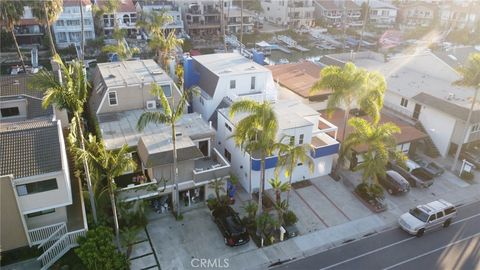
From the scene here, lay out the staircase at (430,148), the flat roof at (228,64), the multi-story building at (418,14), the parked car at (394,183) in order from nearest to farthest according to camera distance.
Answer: the parked car at (394,183), the staircase at (430,148), the flat roof at (228,64), the multi-story building at (418,14)

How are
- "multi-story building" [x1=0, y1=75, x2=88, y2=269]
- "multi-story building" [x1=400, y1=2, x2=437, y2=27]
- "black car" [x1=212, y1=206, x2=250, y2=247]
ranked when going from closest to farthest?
"multi-story building" [x1=0, y1=75, x2=88, y2=269] → "black car" [x1=212, y1=206, x2=250, y2=247] → "multi-story building" [x1=400, y1=2, x2=437, y2=27]

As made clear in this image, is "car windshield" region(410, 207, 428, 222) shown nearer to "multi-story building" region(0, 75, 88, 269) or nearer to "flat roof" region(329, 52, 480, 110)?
"flat roof" region(329, 52, 480, 110)

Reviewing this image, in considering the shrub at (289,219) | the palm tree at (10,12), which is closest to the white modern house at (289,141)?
the shrub at (289,219)

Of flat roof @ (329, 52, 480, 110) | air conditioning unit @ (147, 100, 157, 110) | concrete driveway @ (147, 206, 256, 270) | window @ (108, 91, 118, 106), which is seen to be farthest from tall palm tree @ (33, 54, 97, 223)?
flat roof @ (329, 52, 480, 110)

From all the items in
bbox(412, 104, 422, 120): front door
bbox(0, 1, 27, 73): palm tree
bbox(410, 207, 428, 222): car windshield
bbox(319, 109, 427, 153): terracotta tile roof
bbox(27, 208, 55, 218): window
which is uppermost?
bbox(0, 1, 27, 73): palm tree

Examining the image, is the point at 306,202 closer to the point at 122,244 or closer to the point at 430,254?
the point at 430,254

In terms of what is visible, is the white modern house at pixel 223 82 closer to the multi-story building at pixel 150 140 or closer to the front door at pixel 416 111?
the multi-story building at pixel 150 140

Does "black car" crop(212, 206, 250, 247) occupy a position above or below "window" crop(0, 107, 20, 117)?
below
